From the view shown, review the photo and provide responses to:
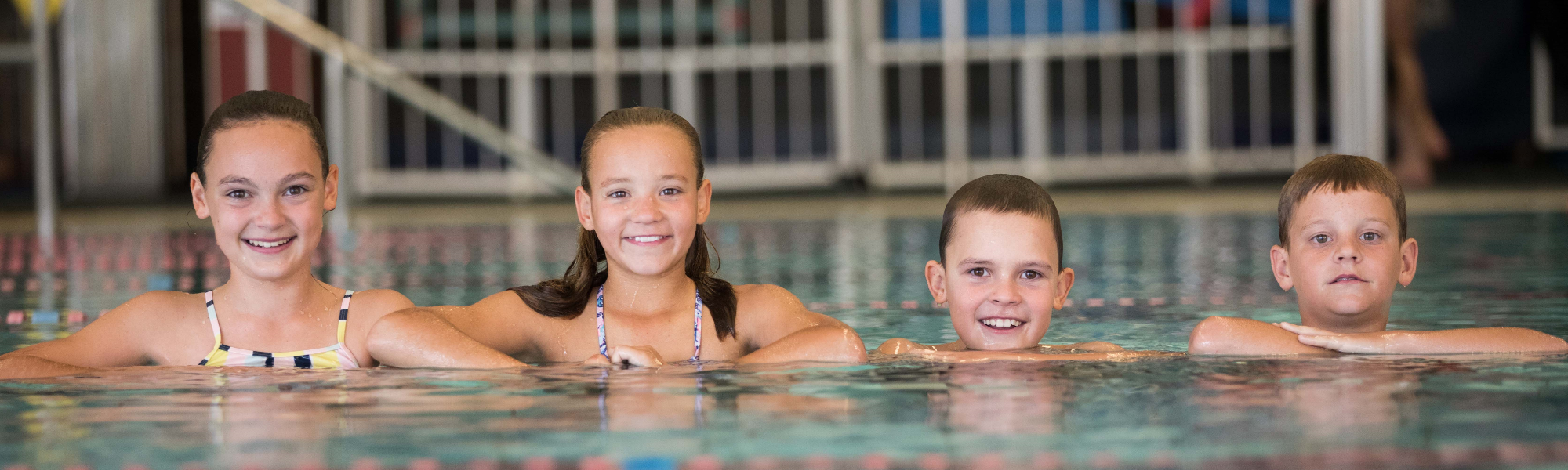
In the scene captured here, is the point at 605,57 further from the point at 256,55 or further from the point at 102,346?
the point at 102,346

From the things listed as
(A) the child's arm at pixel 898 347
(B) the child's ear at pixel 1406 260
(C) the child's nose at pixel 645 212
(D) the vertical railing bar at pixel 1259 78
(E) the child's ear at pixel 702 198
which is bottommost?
(A) the child's arm at pixel 898 347

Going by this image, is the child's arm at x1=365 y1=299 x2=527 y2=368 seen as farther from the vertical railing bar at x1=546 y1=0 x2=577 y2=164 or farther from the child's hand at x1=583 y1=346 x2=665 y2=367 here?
the vertical railing bar at x1=546 y1=0 x2=577 y2=164

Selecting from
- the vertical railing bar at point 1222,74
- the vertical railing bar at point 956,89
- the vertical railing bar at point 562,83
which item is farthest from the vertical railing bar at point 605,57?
the vertical railing bar at point 1222,74

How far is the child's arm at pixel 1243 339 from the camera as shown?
254cm

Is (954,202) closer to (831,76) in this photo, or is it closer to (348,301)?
(348,301)

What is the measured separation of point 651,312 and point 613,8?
8.51m

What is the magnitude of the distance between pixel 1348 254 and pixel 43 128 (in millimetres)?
5675

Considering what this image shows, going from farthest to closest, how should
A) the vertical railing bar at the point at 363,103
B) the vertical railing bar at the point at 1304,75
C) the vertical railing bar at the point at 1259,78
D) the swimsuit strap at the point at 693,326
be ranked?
the vertical railing bar at the point at 363,103
the vertical railing bar at the point at 1259,78
the vertical railing bar at the point at 1304,75
the swimsuit strap at the point at 693,326

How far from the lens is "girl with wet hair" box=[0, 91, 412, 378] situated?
249 centimetres

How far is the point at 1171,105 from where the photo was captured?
10594mm

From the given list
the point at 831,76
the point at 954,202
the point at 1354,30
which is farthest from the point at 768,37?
the point at 954,202

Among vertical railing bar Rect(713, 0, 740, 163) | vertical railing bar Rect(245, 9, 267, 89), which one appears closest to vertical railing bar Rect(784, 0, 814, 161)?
vertical railing bar Rect(713, 0, 740, 163)

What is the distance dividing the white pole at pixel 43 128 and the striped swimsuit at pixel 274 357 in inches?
159

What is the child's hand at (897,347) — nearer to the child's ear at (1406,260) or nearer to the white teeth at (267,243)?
the child's ear at (1406,260)
